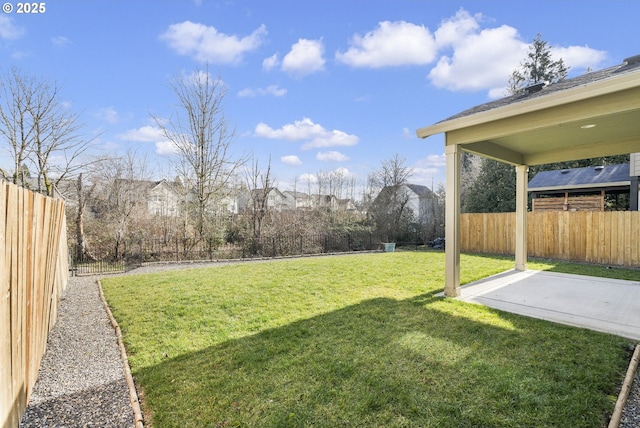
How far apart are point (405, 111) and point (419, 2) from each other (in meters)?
6.96

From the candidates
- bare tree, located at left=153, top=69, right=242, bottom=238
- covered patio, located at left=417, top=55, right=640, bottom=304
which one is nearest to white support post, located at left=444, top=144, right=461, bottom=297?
covered patio, located at left=417, top=55, right=640, bottom=304

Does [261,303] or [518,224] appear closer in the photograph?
[261,303]

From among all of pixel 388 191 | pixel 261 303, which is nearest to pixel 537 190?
pixel 388 191

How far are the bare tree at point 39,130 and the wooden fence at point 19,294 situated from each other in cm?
861

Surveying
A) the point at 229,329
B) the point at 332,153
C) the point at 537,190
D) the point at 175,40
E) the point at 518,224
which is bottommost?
the point at 229,329

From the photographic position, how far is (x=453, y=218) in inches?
210

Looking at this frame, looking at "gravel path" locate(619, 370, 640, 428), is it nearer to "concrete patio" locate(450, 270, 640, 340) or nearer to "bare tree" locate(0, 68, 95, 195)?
"concrete patio" locate(450, 270, 640, 340)

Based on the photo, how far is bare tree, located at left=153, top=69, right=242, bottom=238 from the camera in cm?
1277

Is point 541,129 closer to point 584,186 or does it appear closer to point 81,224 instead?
point 584,186

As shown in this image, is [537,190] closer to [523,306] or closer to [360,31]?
[360,31]

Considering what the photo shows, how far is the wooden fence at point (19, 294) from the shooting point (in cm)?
190

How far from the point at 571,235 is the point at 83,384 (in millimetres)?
12599

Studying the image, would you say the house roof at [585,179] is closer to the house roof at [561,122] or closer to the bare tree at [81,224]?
the house roof at [561,122]

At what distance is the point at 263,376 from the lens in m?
2.84
